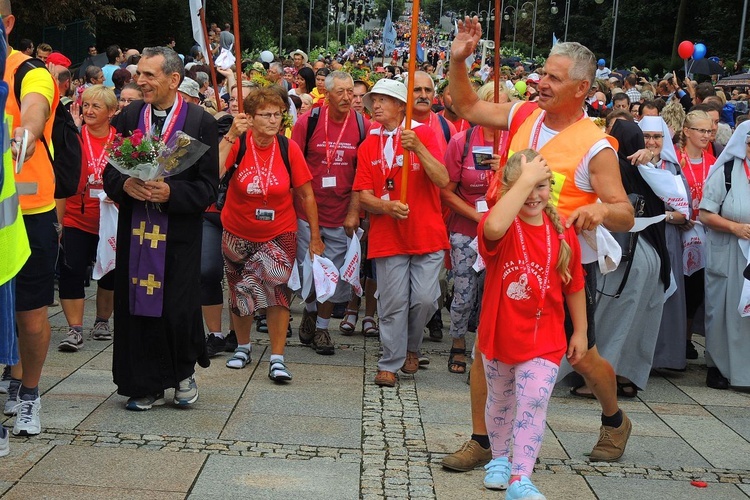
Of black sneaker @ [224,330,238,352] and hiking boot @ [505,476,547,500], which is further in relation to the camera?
black sneaker @ [224,330,238,352]

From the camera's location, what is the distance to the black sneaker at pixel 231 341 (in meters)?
8.52

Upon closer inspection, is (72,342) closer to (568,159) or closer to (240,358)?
(240,358)

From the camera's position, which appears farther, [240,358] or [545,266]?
[240,358]

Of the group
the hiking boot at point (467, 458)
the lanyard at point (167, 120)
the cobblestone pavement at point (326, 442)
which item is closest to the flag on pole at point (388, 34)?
the cobblestone pavement at point (326, 442)

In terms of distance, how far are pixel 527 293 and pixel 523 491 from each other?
0.89 m

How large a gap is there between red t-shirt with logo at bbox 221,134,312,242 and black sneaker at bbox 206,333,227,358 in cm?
98

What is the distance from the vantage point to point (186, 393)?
6.70 meters

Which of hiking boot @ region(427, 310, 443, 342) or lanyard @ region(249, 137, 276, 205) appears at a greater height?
lanyard @ region(249, 137, 276, 205)

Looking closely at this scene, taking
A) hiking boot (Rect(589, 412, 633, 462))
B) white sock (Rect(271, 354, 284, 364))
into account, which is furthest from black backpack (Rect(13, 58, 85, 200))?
hiking boot (Rect(589, 412, 633, 462))

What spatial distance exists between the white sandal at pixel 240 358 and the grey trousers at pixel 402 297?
3.29ft

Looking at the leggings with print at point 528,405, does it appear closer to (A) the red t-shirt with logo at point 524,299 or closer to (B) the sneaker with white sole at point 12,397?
(A) the red t-shirt with logo at point 524,299

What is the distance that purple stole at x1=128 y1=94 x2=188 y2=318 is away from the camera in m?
6.46

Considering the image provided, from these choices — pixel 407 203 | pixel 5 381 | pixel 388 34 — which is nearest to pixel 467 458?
pixel 407 203

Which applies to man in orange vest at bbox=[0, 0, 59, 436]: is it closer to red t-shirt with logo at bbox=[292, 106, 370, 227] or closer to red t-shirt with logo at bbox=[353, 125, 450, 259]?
red t-shirt with logo at bbox=[353, 125, 450, 259]
